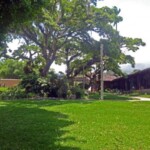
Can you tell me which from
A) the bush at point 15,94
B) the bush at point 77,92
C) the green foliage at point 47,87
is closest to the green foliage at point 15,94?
the bush at point 15,94

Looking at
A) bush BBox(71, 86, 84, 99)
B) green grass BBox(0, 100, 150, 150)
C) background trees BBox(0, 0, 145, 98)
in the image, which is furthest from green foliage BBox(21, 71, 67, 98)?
green grass BBox(0, 100, 150, 150)

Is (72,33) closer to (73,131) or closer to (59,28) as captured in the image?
(59,28)

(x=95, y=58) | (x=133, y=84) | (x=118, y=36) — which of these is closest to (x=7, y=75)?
(x=133, y=84)

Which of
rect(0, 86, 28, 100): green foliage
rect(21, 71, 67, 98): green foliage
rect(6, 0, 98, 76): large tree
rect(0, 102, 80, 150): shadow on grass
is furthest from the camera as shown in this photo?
rect(6, 0, 98, 76): large tree

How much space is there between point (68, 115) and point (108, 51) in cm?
1984

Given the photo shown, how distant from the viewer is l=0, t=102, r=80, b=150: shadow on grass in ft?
30.0

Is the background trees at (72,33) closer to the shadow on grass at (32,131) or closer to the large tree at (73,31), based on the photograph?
the large tree at (73,31)

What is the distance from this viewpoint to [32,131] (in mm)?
11211

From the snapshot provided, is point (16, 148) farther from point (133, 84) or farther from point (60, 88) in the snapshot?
point (133, 84)

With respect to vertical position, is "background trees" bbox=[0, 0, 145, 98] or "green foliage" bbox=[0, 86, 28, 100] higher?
"background trees" bbox=[0, 0, 145, 98]

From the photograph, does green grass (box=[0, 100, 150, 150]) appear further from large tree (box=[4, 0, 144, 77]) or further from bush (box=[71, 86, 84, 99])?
large tree (box=[4, 0, 144, 77])

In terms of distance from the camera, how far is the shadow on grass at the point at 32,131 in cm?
916

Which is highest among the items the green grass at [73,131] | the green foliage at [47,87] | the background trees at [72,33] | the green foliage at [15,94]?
the background trees at [72,33]

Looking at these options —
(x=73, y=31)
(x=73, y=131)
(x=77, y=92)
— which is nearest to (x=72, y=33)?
(x=73, y=31)
